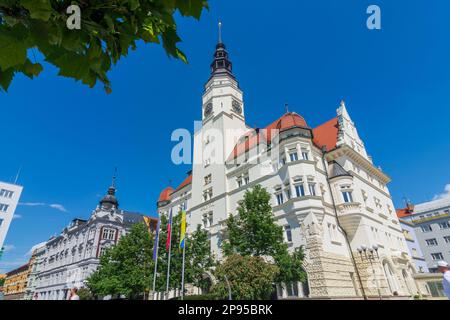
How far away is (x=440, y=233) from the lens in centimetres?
6094

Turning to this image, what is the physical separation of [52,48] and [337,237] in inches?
1134

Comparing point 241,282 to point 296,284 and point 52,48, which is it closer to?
point 296,284

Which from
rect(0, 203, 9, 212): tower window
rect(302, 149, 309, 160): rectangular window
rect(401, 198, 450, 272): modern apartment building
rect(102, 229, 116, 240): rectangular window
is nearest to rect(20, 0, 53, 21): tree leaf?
rect(302, 149, 309, 160): rectangular window

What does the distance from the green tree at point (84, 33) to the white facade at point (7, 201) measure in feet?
253

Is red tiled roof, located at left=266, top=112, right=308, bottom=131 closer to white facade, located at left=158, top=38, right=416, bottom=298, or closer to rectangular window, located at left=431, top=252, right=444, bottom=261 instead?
white facade, located at left=158, top=38, right=416, bottom=298

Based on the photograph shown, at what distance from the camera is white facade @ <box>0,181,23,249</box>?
6097cm

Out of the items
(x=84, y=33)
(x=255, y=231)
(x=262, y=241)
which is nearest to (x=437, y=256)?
(x=262, y=241)

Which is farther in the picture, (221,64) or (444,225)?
(444,225)

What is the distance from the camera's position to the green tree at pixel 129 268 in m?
28.3

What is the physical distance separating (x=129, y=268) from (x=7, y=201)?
183 feet

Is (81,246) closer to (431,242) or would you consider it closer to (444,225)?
(431,242)

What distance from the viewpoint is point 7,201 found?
211ft

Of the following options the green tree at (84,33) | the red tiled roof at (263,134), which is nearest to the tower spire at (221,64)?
the red tiled roof at (263,134)

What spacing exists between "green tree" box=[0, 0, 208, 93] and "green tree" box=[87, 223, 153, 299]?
30120 millimetres
